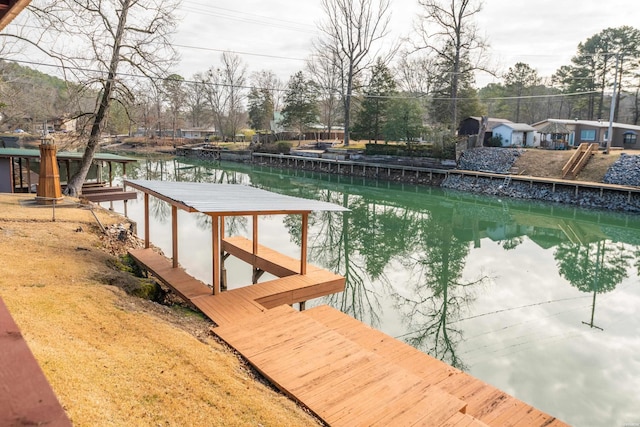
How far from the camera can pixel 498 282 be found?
12656mm

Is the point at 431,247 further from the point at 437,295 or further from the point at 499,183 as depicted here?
the point at 499,183

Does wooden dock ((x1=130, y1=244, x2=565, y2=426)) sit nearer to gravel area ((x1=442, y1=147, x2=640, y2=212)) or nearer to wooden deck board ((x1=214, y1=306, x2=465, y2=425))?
wooden deck board ((x1=214, y1=306, x2=465, y2=425))

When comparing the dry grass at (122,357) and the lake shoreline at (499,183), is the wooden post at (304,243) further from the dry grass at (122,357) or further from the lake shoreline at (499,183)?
the lake shoreline at (499,183)

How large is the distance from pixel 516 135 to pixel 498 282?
26.8m

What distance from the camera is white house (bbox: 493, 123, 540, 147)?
35250 mm

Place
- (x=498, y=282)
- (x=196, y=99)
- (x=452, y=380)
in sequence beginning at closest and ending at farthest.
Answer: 1. (x=452, y=380)
2. (x=498, y=282)
3. (x=196, y=99)

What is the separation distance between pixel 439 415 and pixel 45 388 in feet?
13.8

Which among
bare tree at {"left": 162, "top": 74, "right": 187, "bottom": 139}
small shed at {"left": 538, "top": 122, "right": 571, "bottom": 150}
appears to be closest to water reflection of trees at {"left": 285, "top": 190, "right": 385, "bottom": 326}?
bare tree at {"left": 162, "top": 74, "right": 187, "bottom": 139}

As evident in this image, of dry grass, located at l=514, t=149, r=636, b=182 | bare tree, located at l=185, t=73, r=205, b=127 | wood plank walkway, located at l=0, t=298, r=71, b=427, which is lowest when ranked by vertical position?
wood plank walkway, located at l=0, t=298, r=71, b=427

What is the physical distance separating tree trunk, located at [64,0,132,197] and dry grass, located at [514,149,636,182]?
84.0 feet

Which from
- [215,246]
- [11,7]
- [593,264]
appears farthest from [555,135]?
[11,7]

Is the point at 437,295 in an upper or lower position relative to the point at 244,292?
lower

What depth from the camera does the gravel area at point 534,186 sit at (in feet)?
78.1

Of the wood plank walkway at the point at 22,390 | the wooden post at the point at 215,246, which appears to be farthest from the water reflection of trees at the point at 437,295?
the wood plank walkway at the point at 22,390
